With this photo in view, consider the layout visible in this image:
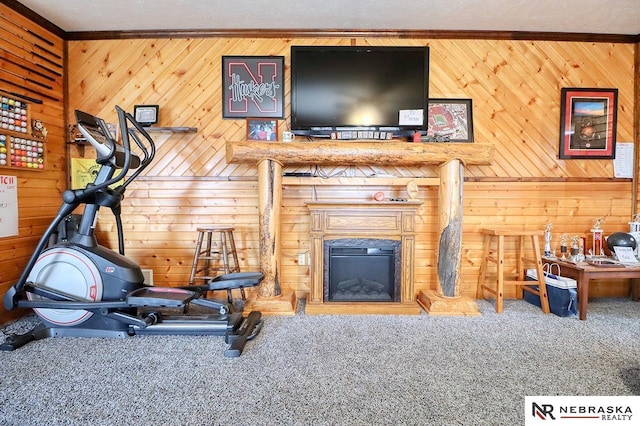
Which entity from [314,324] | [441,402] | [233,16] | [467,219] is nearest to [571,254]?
[467,219]

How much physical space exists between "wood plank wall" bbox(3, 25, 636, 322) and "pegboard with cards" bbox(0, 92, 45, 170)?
423 mm

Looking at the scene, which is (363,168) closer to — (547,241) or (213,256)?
(213,256)

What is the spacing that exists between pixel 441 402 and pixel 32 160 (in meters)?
3.79

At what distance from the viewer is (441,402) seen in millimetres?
1584

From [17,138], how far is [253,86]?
2132mm

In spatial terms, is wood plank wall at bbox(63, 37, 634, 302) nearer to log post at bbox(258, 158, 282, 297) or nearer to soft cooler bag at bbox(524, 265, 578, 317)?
log post at bbox(258, 158, 282, 297)

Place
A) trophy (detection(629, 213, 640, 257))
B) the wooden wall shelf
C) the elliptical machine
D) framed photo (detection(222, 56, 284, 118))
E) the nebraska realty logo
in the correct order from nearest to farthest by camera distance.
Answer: the nebraska realty logo, the elliptical machine, trophy (detection(629, 213, 640, 257)), the wooden wall shelf, framed photo (detection(222, 56, 284, 118))

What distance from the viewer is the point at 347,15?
292cm

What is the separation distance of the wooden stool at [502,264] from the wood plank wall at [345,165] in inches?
4.8

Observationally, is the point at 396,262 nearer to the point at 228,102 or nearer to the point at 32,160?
the point at 228,102

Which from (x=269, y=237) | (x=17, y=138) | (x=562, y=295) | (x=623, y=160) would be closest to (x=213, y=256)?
(x=269, y=237)

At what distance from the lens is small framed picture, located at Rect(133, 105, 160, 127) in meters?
3.11

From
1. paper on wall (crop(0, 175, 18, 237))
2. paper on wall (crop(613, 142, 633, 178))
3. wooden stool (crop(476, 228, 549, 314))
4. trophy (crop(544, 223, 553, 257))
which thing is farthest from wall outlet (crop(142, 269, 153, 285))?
paper on wall (crop(613, 142, 633, 178))

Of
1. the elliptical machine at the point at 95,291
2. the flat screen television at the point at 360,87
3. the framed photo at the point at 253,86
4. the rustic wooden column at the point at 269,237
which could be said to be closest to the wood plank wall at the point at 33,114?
the elliptical machine at the point at 95,291
